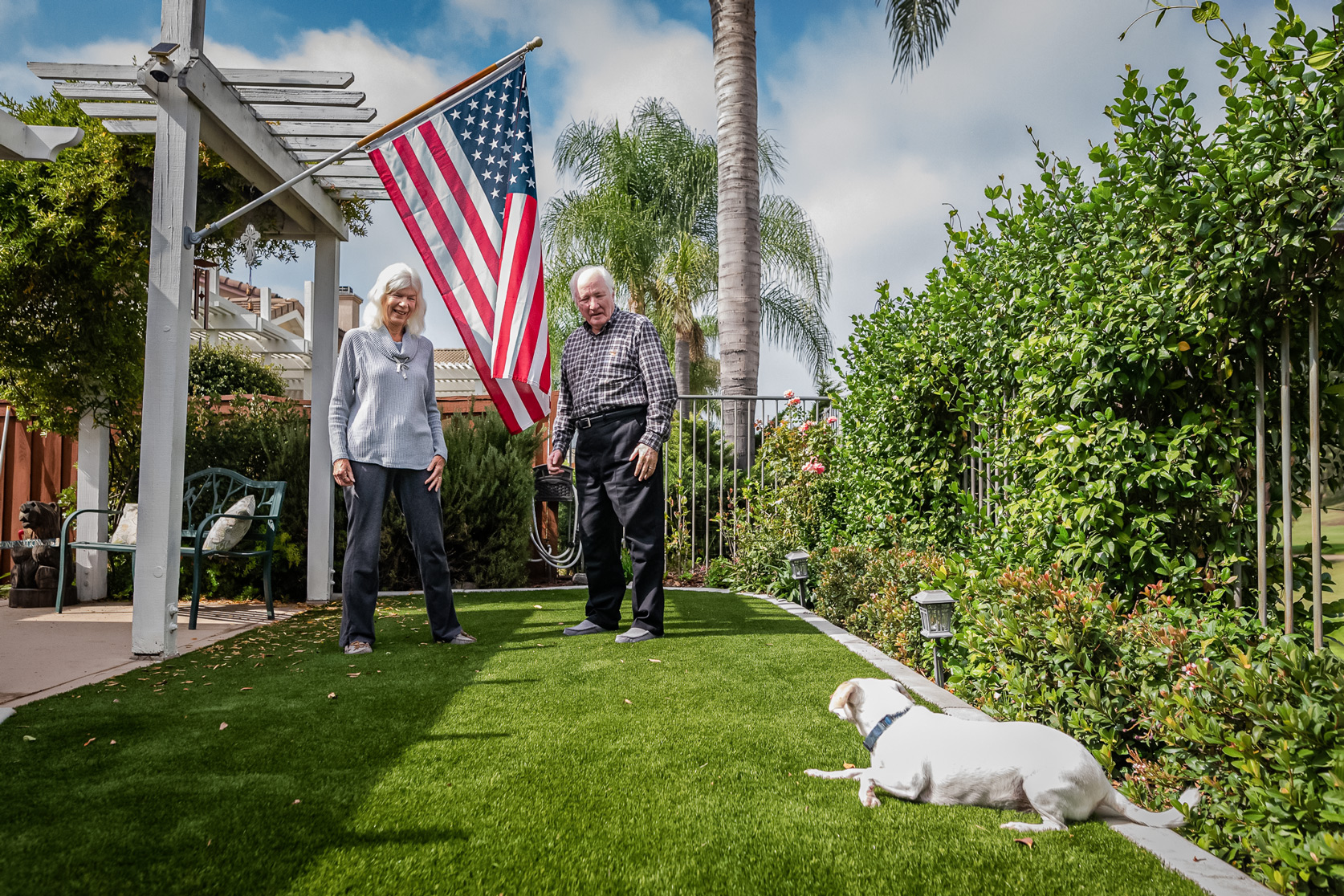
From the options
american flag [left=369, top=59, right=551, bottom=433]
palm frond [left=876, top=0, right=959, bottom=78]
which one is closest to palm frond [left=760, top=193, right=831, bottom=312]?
palm frond [left=876, top=0, right=959, bottom=78]

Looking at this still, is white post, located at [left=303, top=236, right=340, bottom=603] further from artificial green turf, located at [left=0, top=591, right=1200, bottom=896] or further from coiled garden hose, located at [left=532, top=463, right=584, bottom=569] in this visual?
artificial green turf, located at [left=0, top=591, right=1200, bottom=896]

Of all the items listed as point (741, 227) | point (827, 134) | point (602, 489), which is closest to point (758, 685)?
point (602, 489)

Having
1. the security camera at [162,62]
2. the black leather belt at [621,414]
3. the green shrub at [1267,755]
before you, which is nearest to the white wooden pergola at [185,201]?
the security camera at [162,62]

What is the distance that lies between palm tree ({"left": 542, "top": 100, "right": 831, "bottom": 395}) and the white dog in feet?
51.9

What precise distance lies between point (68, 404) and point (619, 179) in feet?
45.4

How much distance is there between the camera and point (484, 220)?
13.5 feet

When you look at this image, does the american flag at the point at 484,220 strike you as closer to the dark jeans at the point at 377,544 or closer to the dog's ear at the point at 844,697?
the dark jeans at the point at 377,544

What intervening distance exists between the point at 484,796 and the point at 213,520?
3474 mm

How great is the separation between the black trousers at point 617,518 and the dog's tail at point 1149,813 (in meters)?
2.46

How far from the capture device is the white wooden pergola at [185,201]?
363cm

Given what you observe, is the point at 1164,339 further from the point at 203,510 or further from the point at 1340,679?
the point at 203,510

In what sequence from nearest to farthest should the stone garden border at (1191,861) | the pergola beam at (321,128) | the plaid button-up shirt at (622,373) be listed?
the stone garden border at (1191,861) → the plaid button-up shirt at (622,373) → the pergola beam at (321,128)

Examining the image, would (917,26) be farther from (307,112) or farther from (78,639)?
(78,639)

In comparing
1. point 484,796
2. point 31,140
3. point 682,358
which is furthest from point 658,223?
point 484,796
